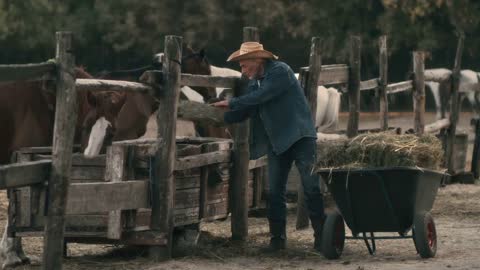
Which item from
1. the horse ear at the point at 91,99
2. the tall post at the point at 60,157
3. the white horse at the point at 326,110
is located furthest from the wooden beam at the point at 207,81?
the white horse at the point at 326,110

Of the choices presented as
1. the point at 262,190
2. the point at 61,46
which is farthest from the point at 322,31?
the point at 61,46

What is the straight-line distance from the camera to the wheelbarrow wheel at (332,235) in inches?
379

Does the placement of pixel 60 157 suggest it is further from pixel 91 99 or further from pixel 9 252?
pixel 91 99

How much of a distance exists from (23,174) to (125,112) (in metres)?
5.54

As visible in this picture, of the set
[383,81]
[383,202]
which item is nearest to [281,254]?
[383,202]

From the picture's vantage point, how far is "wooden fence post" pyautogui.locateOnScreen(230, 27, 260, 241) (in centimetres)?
1094

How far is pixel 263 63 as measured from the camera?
10195 mm

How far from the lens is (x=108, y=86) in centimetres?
909

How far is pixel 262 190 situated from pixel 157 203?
3.05 meters

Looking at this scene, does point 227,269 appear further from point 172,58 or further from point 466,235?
point 466,235

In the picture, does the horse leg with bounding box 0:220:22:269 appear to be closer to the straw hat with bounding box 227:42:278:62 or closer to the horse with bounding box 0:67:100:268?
the horse with bounding box 0:67:100:268

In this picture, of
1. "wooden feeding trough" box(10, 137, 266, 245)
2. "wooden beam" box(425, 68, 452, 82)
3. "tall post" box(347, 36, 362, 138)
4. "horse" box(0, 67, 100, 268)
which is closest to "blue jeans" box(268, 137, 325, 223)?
"wooden feeding trough" box(10, 137, 266, 245)

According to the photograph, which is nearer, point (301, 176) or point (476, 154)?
point (301, 176)

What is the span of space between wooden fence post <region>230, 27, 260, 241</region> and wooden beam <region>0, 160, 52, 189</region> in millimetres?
3384
